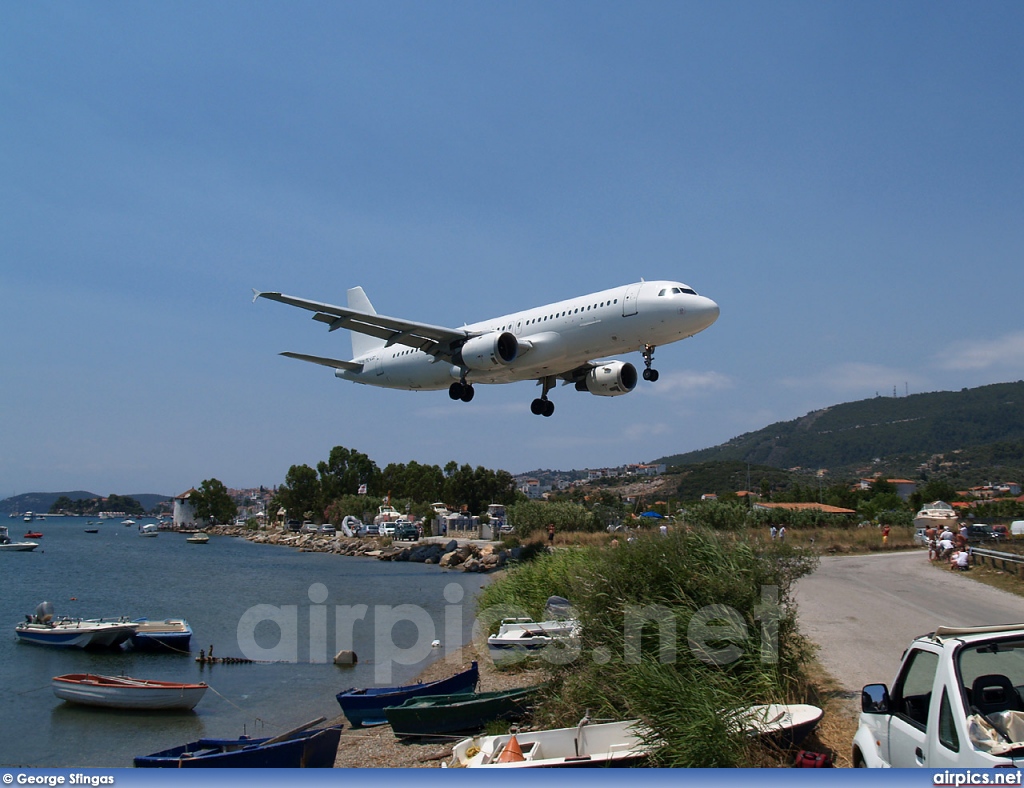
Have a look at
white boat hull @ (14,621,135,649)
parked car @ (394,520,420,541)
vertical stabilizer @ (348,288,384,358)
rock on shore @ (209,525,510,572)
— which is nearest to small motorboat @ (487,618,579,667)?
white boat hull @ (14,621,135,649)

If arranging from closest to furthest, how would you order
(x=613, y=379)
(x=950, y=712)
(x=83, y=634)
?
1. (x=950, y=712)
2. (x=613, y=379)
3. (x=83, y=634)

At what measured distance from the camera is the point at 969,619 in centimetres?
1958

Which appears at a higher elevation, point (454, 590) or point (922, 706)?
point (922, 706)

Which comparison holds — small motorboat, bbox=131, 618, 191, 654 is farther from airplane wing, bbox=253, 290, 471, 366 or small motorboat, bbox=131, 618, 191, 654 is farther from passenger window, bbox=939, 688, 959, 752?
passenger window, bbox=939, 688, 959, 752

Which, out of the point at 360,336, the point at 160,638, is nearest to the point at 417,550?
the point at 360,336

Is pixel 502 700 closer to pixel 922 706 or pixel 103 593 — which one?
pixel 922 706

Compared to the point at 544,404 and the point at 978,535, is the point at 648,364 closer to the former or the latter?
the point at 544,404

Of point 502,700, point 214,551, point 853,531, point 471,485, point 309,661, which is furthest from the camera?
point 471,485

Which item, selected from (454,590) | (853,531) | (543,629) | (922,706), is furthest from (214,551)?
(922,706)

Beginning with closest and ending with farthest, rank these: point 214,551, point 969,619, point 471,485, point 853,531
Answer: point 969,619 → point 853,531 → point 214,551 → point 471,485

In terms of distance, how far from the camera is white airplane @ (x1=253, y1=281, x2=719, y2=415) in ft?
81.4

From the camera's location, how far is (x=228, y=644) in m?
34.3

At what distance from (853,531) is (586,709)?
4434cm

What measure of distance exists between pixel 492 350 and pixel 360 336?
55.8 feet
